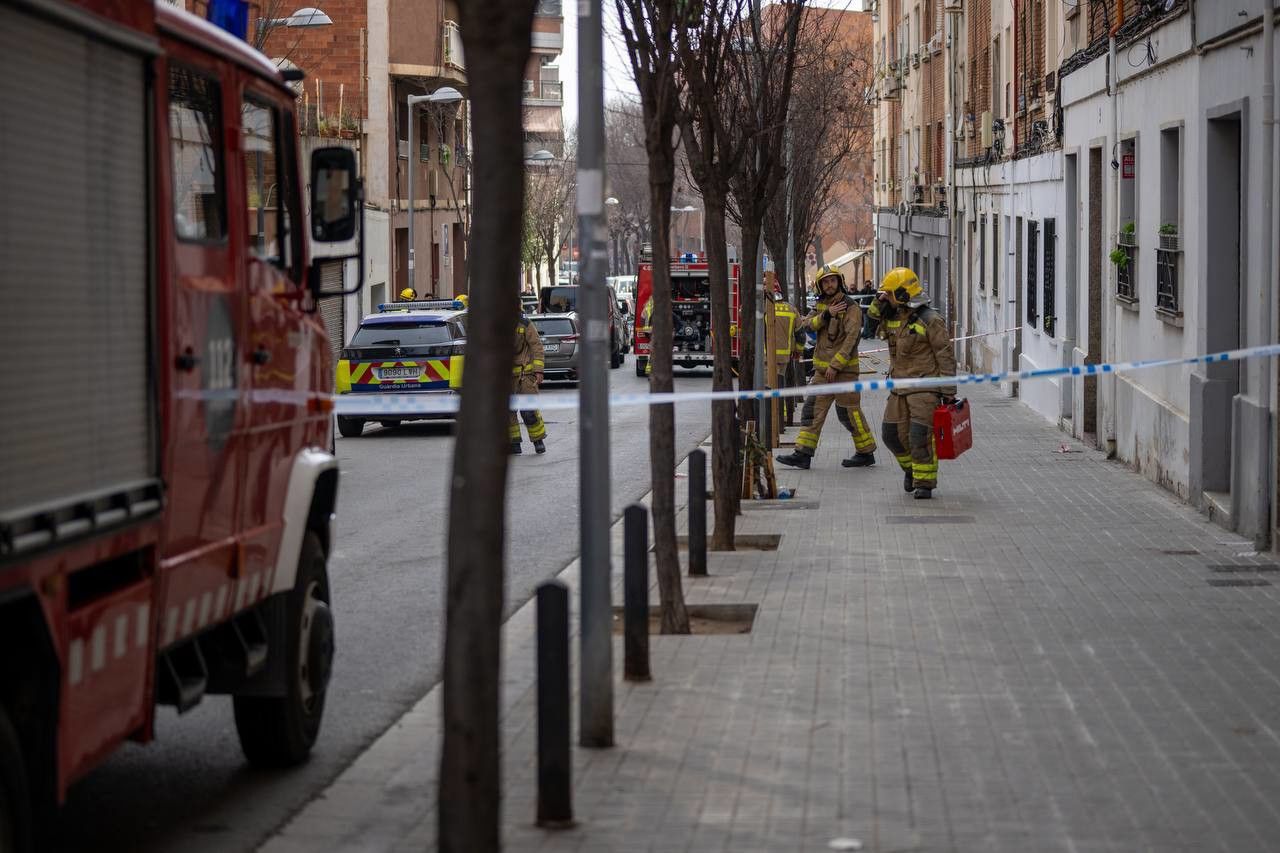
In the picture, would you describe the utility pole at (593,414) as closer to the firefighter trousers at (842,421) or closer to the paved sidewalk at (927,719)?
the paved sidewalk at (927,719)

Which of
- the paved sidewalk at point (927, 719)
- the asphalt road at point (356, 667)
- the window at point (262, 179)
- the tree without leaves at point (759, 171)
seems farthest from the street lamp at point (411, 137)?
the window at point (262, 179)

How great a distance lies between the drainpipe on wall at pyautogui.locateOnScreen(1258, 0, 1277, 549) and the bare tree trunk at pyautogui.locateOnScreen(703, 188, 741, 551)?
3442mm

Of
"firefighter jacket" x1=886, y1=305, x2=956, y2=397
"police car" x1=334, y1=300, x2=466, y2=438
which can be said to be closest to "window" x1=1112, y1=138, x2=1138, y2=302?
"firefighter jacket" x1=886, y1=305, x2=956, y2=397

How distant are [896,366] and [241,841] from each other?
36.0 feet

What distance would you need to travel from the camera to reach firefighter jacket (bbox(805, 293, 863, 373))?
18031mm

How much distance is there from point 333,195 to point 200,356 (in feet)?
4.20

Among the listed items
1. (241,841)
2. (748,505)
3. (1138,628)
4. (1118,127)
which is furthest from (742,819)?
(1118,127)

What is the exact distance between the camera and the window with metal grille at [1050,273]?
2481 cm

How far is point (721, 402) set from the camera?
12328mm

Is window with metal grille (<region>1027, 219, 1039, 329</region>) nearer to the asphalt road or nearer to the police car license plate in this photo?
the police car license plate

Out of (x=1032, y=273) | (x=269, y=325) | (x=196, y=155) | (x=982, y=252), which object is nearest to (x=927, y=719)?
(x=269, y=325)

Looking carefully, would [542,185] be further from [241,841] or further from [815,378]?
[241,841]

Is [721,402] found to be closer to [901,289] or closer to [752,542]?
[752,542]

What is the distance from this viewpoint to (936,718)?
7.41m
